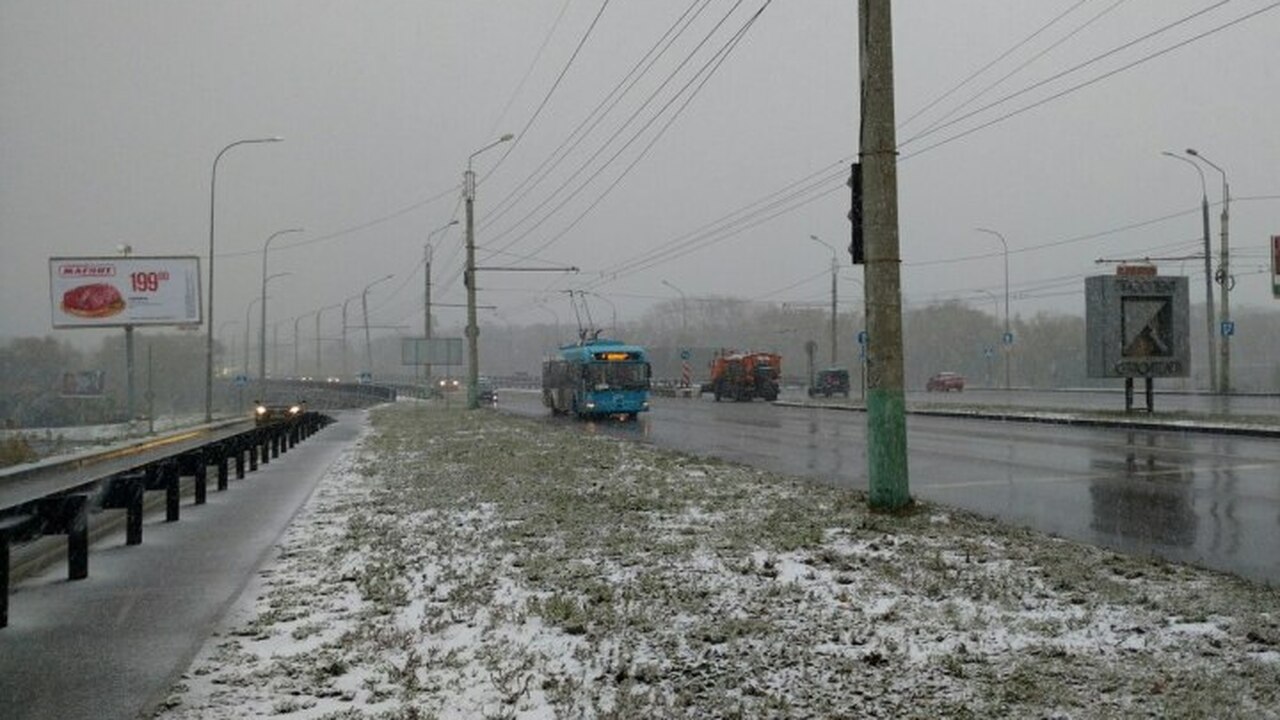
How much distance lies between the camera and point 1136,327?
28219mm

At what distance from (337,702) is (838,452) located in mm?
16146

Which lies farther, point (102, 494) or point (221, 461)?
point (221, 461)

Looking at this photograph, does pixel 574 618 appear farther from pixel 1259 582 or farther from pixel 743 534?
pixel 1259 582

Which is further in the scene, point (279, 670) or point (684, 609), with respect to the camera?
point (684, 609)

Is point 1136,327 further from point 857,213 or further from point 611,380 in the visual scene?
point 857,213

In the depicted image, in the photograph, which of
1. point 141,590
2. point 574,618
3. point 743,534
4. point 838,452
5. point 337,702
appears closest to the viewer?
point 337,702

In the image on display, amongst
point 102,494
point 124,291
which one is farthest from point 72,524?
point 124,291

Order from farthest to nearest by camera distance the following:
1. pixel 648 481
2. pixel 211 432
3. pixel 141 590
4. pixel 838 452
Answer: pixel 211 432, pixel 838 452, pixel 648 481, pixel 141 590

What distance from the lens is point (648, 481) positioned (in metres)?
14.0

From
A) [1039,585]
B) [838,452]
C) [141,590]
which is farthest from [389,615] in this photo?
[838,452]

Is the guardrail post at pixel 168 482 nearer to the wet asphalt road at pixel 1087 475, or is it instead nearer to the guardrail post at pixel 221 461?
the guardrail post at pixel 221 461

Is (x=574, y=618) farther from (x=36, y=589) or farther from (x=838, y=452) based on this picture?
(x=838, y=452)

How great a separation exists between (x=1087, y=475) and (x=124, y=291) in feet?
163

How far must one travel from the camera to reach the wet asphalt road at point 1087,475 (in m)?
9.58
